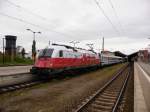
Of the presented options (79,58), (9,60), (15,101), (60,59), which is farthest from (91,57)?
(9,60)

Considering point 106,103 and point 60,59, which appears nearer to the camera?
point 106,103

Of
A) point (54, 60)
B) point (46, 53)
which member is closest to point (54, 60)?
point (54, 60)

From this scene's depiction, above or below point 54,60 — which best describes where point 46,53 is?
above

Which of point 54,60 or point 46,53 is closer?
point 54,60

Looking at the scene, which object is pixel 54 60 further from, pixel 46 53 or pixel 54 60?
pixel 46 53

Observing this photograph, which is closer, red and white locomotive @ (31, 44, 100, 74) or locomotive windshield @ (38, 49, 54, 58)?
red and white locomotive @ (31, 44, 100, 74)

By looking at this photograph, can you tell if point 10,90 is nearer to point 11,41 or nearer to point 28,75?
point 28,75

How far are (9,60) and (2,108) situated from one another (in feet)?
148

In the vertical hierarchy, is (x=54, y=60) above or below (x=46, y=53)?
Result: below

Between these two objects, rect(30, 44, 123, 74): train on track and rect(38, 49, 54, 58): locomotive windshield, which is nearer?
rect(30, 44, 123, 74): train on track

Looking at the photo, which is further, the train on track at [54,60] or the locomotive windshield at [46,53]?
the locomotive windshield at [46,53]

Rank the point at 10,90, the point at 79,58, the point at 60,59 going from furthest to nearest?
the point at 79,58
the point at 60,59
the point at 10,90

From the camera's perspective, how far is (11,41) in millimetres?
66250

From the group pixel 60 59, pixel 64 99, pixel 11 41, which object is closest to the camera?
pixel 64 99
